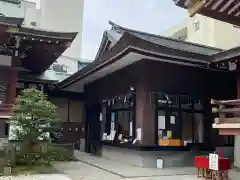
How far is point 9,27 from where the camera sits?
30.1ft

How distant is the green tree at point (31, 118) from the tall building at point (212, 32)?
56.8 feet

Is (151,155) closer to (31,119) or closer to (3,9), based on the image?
(31,119)

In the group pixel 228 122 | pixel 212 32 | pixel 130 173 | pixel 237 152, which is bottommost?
pixel 130 173

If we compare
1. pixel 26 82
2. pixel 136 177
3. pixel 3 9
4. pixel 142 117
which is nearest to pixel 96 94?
pixel 26 82

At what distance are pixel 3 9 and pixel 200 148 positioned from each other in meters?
10.6

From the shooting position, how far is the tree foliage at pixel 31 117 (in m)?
8.77

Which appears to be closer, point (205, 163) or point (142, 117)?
point (205, 163)

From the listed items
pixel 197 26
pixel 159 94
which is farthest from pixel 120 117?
pixel 197 26

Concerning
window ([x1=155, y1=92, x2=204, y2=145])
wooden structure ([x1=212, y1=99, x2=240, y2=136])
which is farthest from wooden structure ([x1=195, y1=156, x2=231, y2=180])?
window ([x1=155, y1=92, x2=204, y2=145])

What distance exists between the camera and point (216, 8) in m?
5.35

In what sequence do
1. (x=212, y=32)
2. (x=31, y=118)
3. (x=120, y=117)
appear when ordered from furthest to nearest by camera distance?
(x=212, y=32), (x=120, y=117), (x=31, y=118)

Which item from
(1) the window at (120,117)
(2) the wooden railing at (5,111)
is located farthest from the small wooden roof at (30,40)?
(1) the window at (120,117)

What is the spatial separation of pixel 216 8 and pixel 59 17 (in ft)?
98.9

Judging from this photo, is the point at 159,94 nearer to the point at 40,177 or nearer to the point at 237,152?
the point at 237,152
